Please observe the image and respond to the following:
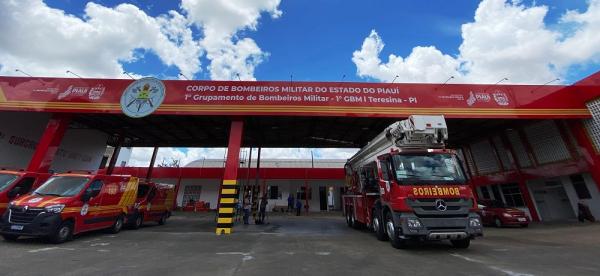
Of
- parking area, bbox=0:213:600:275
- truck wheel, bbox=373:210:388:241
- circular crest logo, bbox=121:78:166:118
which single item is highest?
circular crest logo, bbox=121:78:166:118

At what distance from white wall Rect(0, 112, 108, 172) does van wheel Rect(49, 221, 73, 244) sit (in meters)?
9.70

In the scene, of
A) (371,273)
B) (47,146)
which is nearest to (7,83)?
(47,146)

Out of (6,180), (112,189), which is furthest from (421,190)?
(6,180)

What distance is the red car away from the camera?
50.0ft

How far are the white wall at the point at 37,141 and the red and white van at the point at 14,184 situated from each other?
19.8 feet

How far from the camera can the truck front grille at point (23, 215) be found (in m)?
8.73

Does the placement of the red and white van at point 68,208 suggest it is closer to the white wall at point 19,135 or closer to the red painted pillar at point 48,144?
the red painted pillar at point 48,144

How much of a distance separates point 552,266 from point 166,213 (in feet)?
54.1

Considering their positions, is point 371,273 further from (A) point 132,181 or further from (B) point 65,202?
(A) point 132,181

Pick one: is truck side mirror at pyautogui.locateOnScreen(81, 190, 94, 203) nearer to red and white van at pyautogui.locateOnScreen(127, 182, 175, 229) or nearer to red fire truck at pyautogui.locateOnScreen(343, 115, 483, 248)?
red and white van at pyautogui.locateOnScreen(127, 182, 175, 229)

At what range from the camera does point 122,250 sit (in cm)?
844

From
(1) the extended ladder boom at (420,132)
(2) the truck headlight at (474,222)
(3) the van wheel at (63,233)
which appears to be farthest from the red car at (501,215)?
(3) the van wheel at (63,233)

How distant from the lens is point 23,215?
875 centimetres

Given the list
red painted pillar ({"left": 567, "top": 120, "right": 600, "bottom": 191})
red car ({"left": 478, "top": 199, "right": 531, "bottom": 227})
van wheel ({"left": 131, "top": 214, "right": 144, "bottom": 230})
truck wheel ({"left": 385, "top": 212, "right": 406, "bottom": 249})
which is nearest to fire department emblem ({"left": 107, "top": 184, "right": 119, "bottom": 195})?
van wheel ({"left": 131, "top": 214, "right": 144, "bottom": 230})
